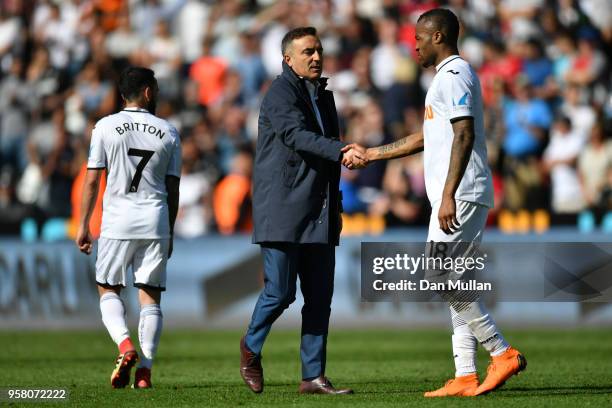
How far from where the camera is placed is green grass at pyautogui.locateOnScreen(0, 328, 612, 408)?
28.0 feet

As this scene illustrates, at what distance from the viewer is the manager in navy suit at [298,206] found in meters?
8.72

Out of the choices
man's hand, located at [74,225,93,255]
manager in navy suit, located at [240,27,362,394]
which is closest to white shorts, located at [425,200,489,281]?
manager in navy suit, located at [240,27,362,394]

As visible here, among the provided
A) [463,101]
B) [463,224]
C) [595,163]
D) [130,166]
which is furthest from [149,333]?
[595,163]

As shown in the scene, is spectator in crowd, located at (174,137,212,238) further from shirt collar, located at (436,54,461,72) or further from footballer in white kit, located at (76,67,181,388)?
shirt collar, located at (436,54,461,72)

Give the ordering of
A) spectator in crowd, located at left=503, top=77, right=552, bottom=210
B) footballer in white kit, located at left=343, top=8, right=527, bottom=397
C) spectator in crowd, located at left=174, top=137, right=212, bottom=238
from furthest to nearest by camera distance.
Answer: spectator in crowd, located at left=174, top=137, right=212, bottom=238
spectator in crowd, located at left=503, top=77, right=552, bottom=210
footballer in white kit, located at left=343, top=8, right=527, bottom=397

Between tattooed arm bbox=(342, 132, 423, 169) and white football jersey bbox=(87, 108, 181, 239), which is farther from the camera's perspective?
white football jersey bbox=(87, 108, 181, 239)

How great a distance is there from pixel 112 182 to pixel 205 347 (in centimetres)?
480

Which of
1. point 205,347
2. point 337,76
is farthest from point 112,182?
point 337,76

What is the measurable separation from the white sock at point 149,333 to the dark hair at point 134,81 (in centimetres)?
154

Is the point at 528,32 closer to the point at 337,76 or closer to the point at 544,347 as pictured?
the point at 337,76

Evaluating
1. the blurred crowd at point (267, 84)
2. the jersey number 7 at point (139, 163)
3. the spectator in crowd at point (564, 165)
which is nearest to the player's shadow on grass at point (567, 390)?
the jersey number 7 at point (139, 163)

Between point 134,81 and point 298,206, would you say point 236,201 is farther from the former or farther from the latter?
point 298,206

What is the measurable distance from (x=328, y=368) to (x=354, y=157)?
11.1 feet

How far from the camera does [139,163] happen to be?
373 inches
